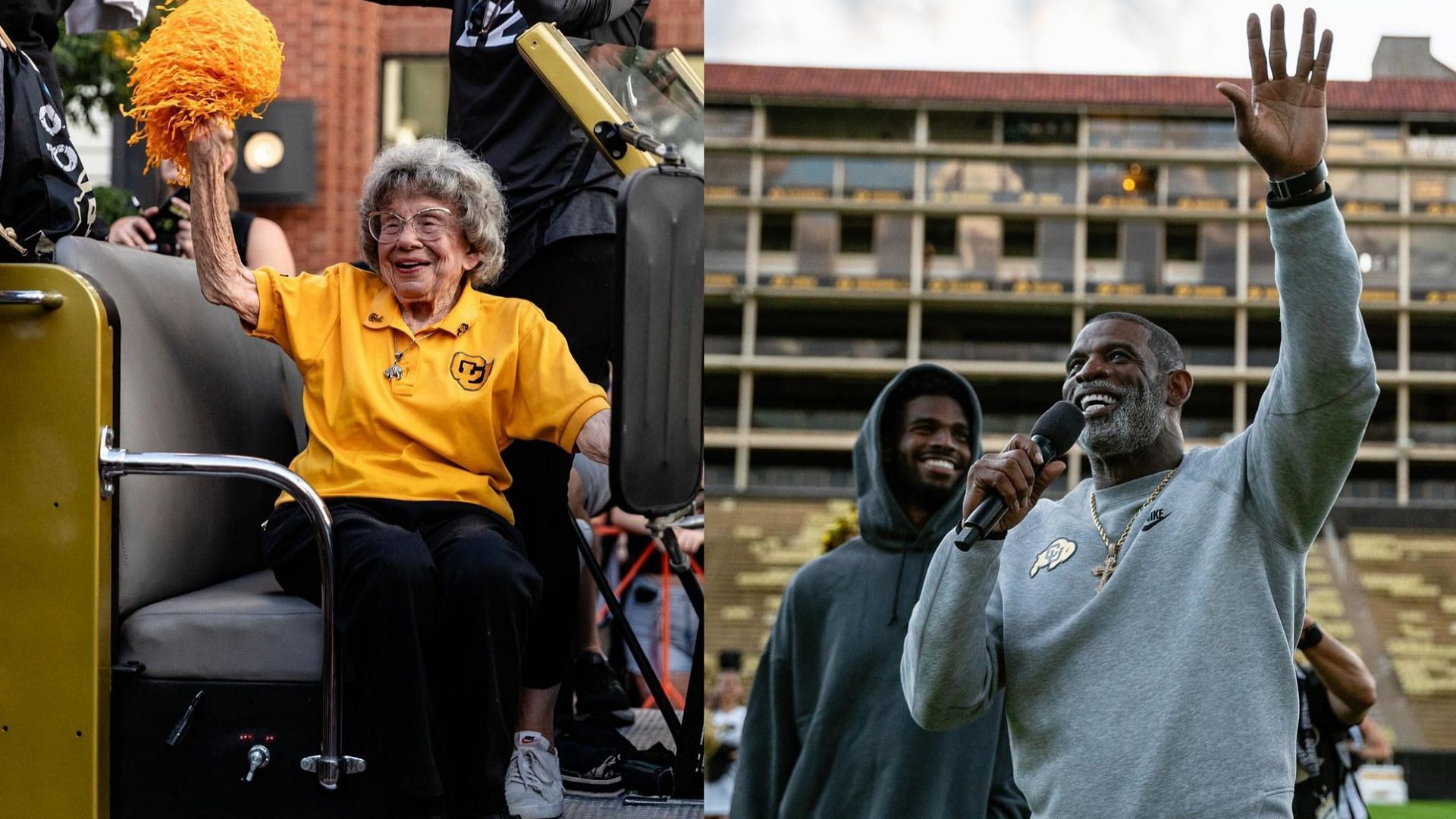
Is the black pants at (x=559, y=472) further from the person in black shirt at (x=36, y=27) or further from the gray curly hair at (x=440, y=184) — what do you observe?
the person in black shirt at (x=36, y=27)

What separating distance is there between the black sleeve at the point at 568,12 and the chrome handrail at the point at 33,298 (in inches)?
37.4

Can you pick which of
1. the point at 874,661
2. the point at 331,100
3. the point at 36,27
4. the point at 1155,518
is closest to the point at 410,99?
the point at 331,100

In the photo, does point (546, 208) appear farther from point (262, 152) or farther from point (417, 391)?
point (262, 152)

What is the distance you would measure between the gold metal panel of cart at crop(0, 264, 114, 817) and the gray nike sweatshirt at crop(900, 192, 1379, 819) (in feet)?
3.92

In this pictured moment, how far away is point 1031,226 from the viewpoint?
371 inches

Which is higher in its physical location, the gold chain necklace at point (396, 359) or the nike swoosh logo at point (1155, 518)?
the gold chain necklace at point (396, 359)

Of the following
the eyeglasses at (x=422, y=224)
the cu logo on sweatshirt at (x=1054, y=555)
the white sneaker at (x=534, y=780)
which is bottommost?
the white sneaker at (x=534, y=780)

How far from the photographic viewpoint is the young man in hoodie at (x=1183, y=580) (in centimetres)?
194

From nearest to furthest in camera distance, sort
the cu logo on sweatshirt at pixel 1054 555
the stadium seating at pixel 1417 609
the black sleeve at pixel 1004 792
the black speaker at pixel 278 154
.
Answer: the cu logo on sweatshirt at pixel 1054 555
the black sleeve at pixel 1004 792
the black speaker at pixel 278 154
the stadium seating at pixel 1417 609

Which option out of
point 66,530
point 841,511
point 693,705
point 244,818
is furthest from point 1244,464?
point 841,511

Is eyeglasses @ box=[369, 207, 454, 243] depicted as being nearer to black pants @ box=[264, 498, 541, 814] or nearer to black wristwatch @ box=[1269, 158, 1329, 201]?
black pants @ box=[264, 498, 541, 814]

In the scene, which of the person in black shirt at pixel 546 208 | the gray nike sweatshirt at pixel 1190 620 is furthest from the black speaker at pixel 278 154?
the gray nike sweatshirt at pixel 1190 620

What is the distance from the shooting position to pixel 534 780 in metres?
2.35

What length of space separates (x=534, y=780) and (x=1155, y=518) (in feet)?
3.59
